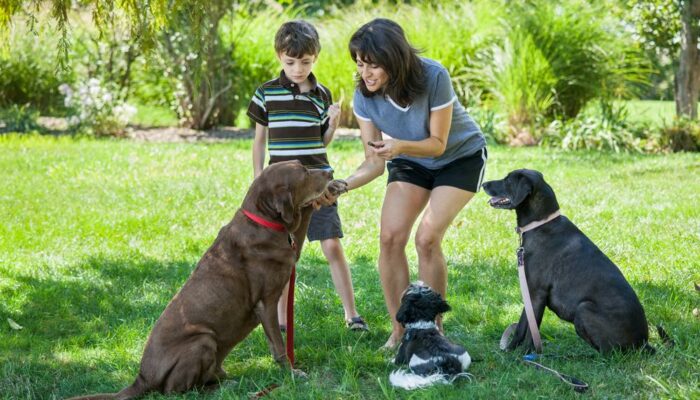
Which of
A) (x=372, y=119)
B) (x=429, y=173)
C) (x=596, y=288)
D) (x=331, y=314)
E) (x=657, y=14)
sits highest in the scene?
(x=657, y=14)

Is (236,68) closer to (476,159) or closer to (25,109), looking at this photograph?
(25,109)

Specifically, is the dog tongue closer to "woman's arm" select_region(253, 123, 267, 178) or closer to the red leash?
the red leash

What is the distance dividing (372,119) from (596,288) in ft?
5.59

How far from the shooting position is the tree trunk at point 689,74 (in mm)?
14133

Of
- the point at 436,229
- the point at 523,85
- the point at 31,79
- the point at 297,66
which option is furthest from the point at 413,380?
the point at 31,79

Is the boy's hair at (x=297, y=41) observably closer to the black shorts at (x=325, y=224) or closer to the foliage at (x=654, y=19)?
the black shorts at (x=325, y=224)

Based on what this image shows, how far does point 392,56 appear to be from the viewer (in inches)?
180

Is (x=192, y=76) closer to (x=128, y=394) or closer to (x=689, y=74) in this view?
(x=689, y=74)

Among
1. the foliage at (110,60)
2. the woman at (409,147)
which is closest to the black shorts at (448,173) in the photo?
the woman at (409,147)

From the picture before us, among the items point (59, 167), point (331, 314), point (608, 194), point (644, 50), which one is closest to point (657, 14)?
point (644, 50)

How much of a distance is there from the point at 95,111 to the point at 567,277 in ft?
39.4

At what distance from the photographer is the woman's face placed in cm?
463

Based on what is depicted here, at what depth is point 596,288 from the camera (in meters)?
4.40

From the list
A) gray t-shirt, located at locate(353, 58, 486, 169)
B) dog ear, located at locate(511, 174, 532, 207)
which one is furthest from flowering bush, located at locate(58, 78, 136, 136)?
dog ear, located at locate(511, 174, 532, 207)
